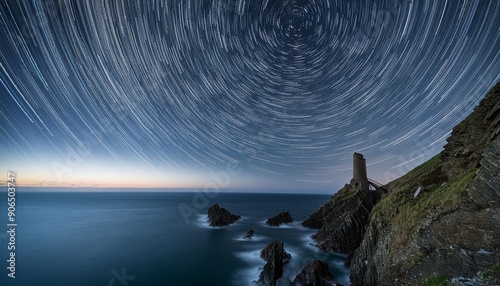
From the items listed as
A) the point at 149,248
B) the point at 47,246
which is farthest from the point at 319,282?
the point at 47,246

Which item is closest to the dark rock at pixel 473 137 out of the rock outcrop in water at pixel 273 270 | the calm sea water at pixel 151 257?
the calm sea water at pixel 151 257

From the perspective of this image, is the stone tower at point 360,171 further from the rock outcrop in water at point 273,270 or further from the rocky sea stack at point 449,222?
the rock outcrop in water at point 273,270

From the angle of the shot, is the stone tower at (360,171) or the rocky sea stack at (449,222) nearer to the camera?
the rocky sea stack at (449,222)

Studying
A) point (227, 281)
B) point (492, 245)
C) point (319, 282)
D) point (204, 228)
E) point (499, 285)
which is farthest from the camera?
point (204, 228)

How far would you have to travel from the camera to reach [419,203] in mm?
19672

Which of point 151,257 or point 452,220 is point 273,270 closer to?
point 452,220

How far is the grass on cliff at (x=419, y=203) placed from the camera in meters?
16.5

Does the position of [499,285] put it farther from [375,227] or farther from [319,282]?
[319,282]

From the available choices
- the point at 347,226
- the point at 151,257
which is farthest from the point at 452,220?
the point at 151,257

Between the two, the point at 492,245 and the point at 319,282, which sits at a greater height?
the point at 492,245

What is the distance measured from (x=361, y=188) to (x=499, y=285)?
40592 mm

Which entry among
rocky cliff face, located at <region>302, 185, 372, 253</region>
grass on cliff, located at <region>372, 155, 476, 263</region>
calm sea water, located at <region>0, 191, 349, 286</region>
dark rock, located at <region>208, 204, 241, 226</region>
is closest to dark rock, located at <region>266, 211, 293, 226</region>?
calm sea water, located at <region>0, 191, 349, 286</region>

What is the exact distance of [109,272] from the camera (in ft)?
117

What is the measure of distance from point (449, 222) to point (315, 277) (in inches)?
582
